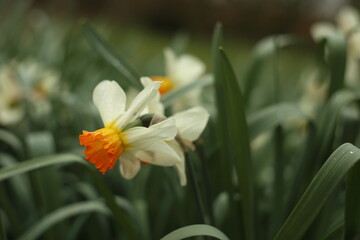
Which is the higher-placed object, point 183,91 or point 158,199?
point 183,91

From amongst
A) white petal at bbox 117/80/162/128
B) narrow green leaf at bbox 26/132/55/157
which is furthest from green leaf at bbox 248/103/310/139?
narrow green leaf at bbox 26/132/55/157

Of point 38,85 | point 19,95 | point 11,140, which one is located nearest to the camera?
point 11,140

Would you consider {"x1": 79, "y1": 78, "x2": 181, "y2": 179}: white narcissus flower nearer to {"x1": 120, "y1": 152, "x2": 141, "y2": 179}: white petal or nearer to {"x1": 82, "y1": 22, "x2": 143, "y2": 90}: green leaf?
{"x1": 120, "y1": 152, "x2": 141, "y2": 179}: white petal

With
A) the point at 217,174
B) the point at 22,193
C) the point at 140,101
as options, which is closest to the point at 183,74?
the point at 217,174

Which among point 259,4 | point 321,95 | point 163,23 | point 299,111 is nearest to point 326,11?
point 259,4

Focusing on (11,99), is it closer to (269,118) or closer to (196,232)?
(269,118)

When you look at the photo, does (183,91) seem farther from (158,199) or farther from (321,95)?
(321,95)
